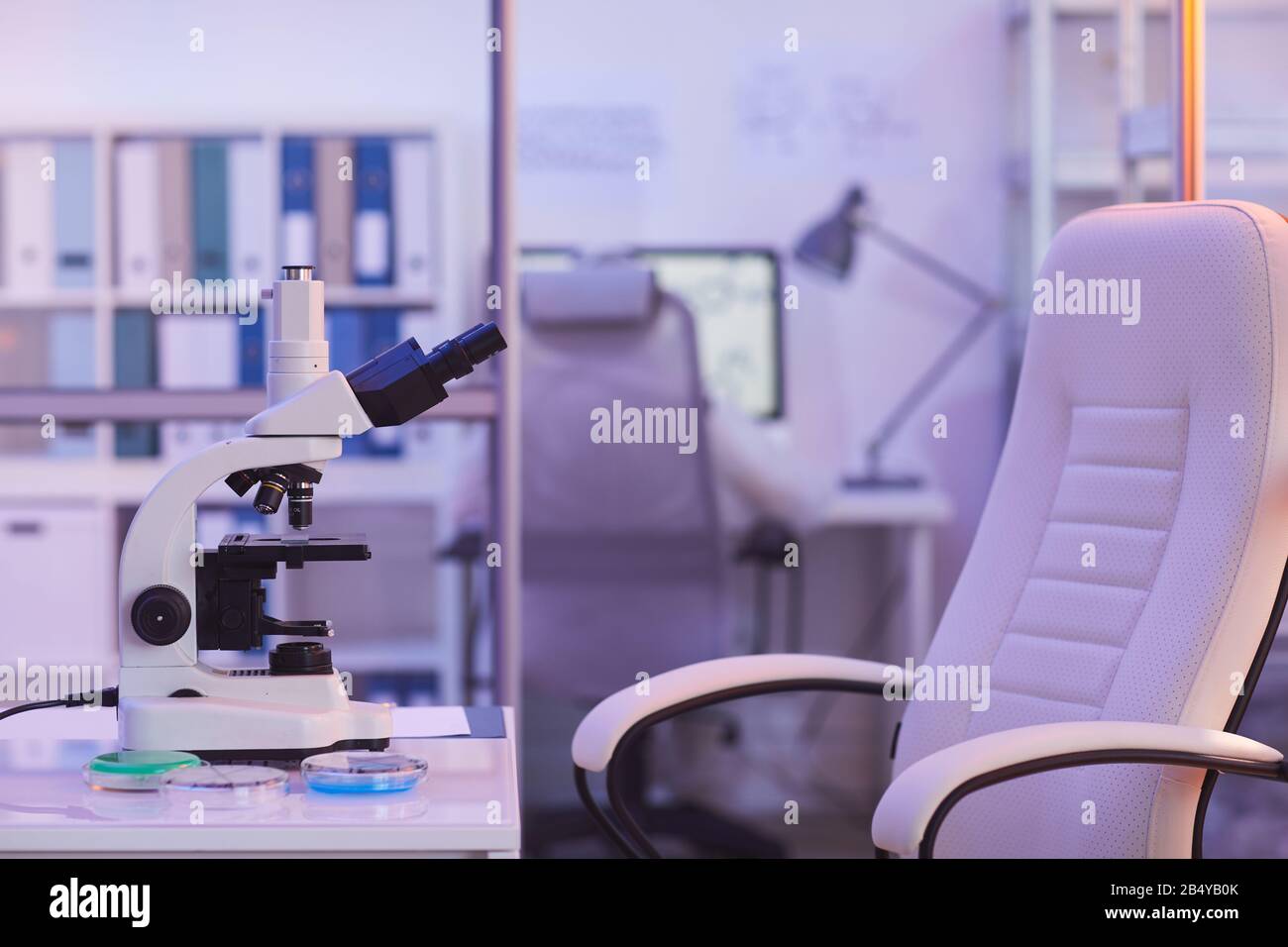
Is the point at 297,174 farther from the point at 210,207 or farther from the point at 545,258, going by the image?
the point at 545,258

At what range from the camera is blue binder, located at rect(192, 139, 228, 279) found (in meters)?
3.40

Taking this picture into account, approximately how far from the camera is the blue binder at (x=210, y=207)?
11.2ft

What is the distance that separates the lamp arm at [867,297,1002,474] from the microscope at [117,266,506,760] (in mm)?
2807

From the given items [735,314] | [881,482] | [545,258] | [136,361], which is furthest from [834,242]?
[136,361]

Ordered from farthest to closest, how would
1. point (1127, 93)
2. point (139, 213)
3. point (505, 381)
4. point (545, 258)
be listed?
point (545, 258) < point (139, 213) < point (1127, 93) < point (505, 381)

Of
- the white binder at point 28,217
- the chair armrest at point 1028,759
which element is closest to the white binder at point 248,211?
the white binder at point 28,217

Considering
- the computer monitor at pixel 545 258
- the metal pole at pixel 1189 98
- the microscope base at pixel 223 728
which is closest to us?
the microscope base at pixel 223 728

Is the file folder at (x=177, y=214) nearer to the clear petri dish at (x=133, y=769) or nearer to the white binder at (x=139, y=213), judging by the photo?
the white binder at (x=139, y=213)

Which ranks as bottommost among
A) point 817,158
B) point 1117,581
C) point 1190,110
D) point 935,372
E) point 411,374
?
point 1117,581

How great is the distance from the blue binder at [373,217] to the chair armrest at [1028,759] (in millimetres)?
2470

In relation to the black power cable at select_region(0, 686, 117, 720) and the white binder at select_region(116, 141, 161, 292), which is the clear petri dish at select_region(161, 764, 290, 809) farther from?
the white binder at select_region(116, 141, 161, 292)

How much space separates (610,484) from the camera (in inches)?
112

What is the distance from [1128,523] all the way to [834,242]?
2139 mm
